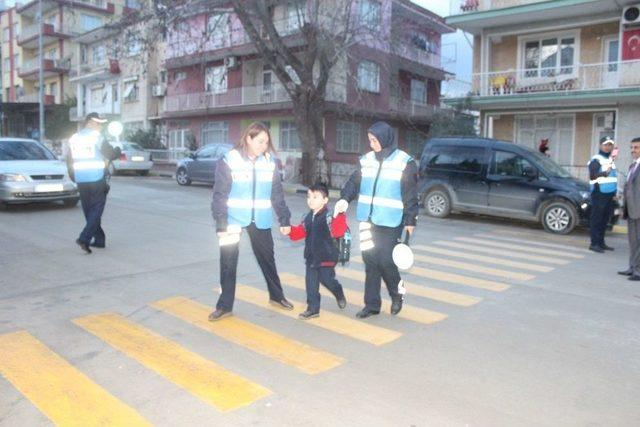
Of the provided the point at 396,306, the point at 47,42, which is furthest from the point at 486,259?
the point at 47,42

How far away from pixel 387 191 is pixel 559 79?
17.9 meters

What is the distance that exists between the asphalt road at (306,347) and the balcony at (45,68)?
4880 centimetres

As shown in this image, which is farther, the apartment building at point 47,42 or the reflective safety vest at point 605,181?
the apartment building at point 47,42

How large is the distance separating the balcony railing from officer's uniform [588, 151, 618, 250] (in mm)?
10402

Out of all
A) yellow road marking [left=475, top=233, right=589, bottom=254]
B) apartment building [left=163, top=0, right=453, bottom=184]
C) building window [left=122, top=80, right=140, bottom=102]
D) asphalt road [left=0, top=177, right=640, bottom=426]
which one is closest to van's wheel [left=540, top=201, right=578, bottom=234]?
yellow road marking [left=475, top=233, right=589, bottom=254]

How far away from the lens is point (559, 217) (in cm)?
1251

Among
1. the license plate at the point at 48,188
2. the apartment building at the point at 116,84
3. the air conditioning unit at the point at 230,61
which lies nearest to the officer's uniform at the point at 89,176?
the license plate at the point at 48,188

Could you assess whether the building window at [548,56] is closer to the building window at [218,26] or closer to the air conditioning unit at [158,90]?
the building window at [218,26]

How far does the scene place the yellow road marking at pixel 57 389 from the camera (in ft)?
12.0

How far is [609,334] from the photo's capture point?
17.9 feet

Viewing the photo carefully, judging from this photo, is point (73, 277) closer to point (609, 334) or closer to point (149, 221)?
point (149, 221)

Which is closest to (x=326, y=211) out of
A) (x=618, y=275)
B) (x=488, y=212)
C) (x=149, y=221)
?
(x=618, y=275)

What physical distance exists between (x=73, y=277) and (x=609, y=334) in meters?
5.89

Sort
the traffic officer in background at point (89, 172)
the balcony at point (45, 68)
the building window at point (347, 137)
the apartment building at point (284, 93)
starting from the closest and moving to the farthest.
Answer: the traffic officer in background at point (89, 172) → the apartment building at point (284, 93) → the building window at point (347, 137) → the balcony at point (45, 68)
